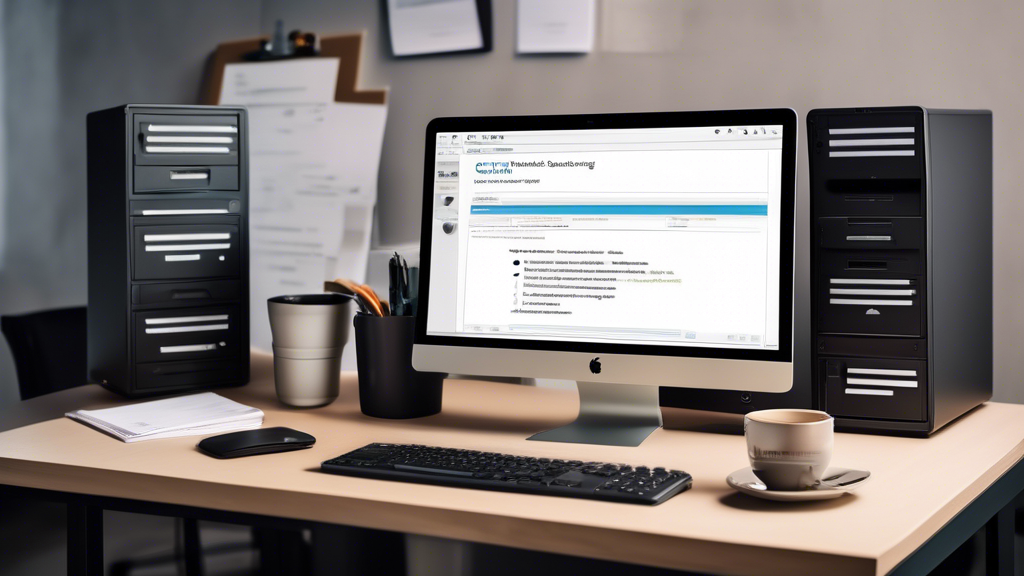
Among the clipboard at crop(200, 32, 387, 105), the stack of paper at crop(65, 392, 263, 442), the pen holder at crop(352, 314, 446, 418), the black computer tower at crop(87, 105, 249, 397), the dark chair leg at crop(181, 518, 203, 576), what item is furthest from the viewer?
the dark chair leg at crop(181, 518, 203, 576)

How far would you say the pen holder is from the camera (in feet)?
4.30

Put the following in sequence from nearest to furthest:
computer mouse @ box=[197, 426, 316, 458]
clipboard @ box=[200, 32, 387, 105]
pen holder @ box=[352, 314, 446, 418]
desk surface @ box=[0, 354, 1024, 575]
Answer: desk surface @ box=[0, 354, 1024, 575], computer mouse @ box=[197, 426, 316, 458], pen holder @ box=[352, 314, 446, 418], clipboard @ box=[200, 32, 387, 105]

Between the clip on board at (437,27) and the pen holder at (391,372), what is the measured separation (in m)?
0.64

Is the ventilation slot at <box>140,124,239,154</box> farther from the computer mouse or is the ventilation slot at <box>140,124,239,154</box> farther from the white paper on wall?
the computer mouse

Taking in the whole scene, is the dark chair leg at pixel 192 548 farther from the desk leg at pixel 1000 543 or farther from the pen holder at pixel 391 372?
the desk leg at pixel 1000 543

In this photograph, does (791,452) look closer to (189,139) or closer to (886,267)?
(886,267)

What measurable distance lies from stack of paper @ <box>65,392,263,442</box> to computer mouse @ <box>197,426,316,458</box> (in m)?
0.09

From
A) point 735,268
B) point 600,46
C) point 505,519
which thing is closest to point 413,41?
point 600,46

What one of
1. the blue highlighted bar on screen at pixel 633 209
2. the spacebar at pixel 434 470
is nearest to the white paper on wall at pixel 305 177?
the blue highlighted bar on screen at pixel 633 209

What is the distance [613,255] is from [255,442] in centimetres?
50

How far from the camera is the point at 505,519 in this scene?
845 millimetres

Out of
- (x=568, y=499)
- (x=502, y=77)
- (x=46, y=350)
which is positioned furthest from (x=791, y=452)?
(x=46, y=350)

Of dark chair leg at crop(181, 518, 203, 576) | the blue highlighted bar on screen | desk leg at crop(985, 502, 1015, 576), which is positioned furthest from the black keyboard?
dark chair leg at crop(181, 518, 203, 576)

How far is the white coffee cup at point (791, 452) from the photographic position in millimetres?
880
